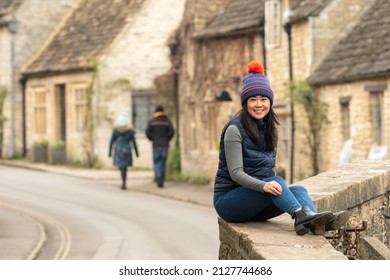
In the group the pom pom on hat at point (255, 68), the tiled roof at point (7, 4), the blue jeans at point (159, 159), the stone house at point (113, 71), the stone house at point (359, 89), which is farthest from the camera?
the tiled roof at point (7, 4)

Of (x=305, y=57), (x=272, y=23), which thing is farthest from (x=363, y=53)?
(x=272, y=23)

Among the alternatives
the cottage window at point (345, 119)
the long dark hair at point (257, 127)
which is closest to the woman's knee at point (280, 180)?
the long dark hair at point (257, 127)

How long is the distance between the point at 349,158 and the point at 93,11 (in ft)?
52.1

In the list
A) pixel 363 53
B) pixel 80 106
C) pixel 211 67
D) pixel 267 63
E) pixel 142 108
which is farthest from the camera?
pixel 80 106

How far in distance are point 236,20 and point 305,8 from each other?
2.73m

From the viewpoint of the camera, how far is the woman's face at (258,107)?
27.6ft

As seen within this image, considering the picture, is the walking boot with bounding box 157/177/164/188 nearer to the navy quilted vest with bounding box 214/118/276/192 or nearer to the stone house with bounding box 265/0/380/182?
the stone house with bounding box 265/0/380/182

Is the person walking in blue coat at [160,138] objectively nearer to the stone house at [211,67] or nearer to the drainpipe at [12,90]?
the stone house at [211,67]

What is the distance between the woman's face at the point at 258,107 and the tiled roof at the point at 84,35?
24.7 meters

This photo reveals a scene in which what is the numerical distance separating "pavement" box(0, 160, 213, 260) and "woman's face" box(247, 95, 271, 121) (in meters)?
6.02

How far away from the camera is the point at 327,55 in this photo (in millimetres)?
22750

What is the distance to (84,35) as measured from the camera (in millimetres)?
34656

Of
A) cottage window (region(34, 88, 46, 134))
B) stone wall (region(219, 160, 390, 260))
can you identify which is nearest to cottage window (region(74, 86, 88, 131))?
cottage window (region(34, 88, 46, 134))

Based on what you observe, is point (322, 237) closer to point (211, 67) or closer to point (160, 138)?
point (160, 138)
